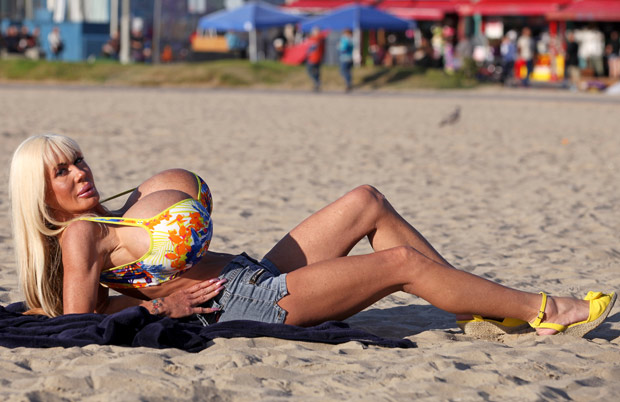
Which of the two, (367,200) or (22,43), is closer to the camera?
(367,200)

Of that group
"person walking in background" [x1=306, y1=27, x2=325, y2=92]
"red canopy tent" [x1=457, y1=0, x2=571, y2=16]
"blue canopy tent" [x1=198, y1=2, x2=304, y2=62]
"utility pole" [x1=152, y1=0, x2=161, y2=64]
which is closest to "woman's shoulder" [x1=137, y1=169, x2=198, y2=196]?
"person walking in background" [x1=306, y1=27, x2=325, y2=92]

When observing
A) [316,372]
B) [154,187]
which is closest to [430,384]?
[316,372]

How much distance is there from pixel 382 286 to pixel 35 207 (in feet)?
4.39

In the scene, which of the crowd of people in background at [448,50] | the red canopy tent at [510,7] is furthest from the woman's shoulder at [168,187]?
the red canopy tent at [510,7]

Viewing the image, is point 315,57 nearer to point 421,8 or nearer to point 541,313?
point 421,8

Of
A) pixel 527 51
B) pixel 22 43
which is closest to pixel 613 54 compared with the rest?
pixel 527 51

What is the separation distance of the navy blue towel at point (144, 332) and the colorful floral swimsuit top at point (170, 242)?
6.4 inches

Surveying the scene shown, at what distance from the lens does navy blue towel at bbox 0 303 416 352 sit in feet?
11.7

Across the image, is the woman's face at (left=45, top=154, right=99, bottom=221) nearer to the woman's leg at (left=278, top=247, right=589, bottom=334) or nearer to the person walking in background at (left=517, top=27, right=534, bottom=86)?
the woman's leg at (left=278, top=247, right=589, bottom=334)

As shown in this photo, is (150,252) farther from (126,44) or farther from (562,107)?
(126,44)

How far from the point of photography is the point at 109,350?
3543mm

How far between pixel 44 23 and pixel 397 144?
22.6 metres

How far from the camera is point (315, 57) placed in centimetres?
2341

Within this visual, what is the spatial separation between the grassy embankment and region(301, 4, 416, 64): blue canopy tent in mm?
1340
